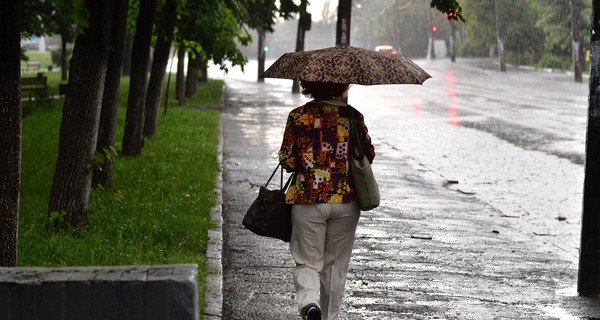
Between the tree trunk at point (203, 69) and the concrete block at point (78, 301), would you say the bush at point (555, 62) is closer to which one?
the tree trunk at point (203, 69)

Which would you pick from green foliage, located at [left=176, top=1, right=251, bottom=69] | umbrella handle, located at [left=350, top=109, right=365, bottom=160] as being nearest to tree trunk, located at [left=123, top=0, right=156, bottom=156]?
green foliage, located at [left=176, top=1, right=251, bottom=69]

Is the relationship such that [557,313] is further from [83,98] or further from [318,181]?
[83,98]

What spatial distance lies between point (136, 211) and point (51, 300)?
6827 millimetres

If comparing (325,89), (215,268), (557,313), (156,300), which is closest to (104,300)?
(156,300)

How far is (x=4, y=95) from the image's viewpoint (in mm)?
6973

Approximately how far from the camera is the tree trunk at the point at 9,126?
6.90m

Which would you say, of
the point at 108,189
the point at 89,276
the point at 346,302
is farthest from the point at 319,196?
the point at 108,189

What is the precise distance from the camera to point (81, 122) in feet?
33.4

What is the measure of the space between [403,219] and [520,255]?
7.20 feet

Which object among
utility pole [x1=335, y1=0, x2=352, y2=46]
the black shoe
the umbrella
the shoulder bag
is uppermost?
utility pole [x1=335, y1=0, x2=352, y2=46]

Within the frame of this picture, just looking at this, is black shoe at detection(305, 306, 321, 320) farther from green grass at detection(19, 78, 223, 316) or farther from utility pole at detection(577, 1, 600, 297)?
utility pole at detection(577, 1, 600, 297)

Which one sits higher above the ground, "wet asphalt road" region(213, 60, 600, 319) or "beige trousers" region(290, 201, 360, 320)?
"beige trousers" region(290, 201, 360, 320)

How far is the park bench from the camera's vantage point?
30.7 meters

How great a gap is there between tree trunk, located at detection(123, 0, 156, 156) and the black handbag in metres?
9.23
